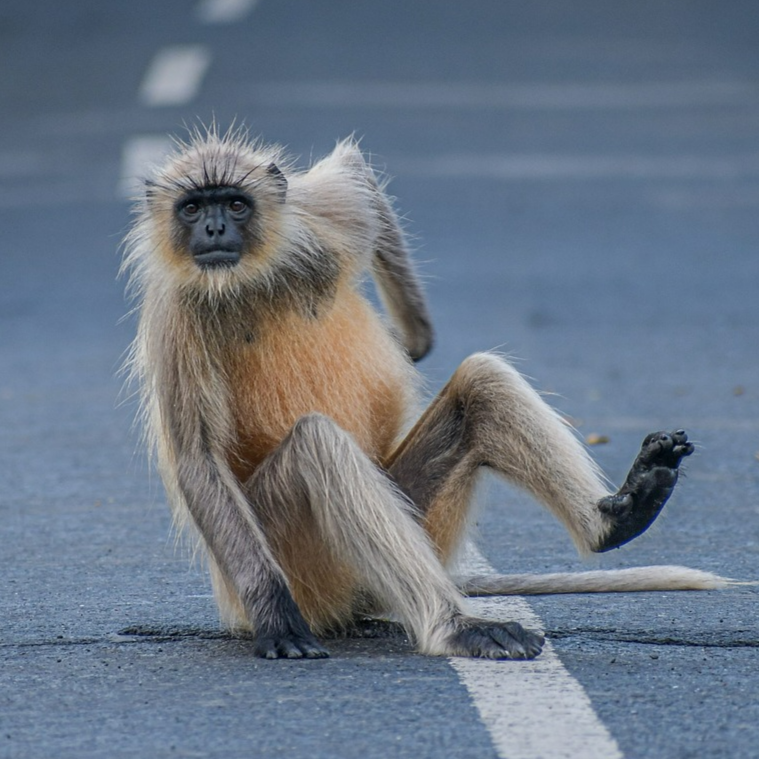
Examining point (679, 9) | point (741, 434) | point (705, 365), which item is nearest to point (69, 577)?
point (741, 434)

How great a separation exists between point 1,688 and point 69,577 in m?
1.46

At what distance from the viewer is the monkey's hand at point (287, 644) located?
16.2ft

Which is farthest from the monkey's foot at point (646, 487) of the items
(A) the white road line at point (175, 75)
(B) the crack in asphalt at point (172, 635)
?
(A) the white road line at point (175, 75)

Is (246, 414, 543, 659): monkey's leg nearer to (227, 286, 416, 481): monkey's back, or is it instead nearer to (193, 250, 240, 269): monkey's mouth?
(227, 286, 416, 481): monkey's back

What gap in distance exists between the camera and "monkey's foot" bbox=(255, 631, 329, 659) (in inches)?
195

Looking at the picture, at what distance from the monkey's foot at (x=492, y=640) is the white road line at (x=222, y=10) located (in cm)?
1991

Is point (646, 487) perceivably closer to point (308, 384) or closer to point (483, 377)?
point (483, 377)

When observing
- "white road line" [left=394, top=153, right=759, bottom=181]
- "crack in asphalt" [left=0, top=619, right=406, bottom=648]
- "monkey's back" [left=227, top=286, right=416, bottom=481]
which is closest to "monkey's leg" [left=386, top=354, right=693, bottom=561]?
"monkey's back" [left=227, top=286, right=416, bottom=481]

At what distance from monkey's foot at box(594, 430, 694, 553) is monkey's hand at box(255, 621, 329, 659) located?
90 cm

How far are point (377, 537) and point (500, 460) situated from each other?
1.85ft

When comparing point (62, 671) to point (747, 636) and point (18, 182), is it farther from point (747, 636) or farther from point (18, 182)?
point (18, 182)

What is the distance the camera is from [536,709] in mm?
4324

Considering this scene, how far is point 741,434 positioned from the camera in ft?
28.0

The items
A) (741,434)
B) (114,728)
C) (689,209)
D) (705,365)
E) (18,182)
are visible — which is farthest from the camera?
(18,182)
